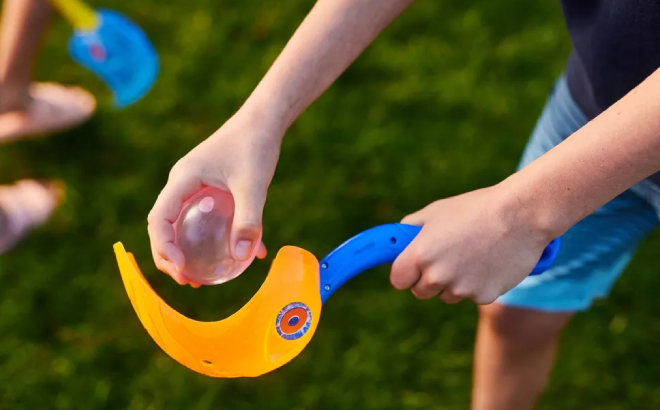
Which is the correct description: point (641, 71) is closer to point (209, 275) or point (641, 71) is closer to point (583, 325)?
point (209, 275)

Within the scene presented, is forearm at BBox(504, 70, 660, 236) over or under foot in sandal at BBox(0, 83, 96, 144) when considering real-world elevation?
over

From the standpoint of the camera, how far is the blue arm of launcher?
31.3 inches

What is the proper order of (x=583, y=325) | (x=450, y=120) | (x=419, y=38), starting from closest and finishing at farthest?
(x=583, y=325)
(x=450, y=120)
(x=419, y=38)

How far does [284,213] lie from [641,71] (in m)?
0.96

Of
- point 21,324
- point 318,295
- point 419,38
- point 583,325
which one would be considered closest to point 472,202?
point 318,295

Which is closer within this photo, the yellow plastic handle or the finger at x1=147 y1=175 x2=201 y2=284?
the finger at x1=147 y1=175 x2=201 y2=284

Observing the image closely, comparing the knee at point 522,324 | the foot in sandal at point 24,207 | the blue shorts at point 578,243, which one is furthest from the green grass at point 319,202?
the blue shorts at point 578,243

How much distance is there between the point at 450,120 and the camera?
5.79ft

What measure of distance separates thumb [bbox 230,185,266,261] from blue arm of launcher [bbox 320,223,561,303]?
0.35ft

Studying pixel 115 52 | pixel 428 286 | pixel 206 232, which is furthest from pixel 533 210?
pixel 115 52

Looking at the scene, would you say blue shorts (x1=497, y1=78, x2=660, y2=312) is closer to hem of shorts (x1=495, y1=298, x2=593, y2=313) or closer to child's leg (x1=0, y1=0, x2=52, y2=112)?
hem of shorts (x1=495, y1=298, x2=593, y2=313)

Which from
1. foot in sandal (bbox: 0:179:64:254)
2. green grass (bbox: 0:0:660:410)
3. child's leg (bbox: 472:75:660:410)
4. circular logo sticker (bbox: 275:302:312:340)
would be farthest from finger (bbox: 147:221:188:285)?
foot in sandal (bbox: 0:179:64:254)

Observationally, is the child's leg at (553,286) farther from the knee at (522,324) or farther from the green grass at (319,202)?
the green grass at (319,202)

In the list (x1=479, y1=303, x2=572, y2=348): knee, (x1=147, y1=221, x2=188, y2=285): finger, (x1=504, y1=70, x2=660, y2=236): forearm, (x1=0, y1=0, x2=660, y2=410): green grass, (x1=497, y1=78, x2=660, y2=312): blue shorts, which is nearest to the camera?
(x1=504, y1=70, x2=660, y2=236): forearm
